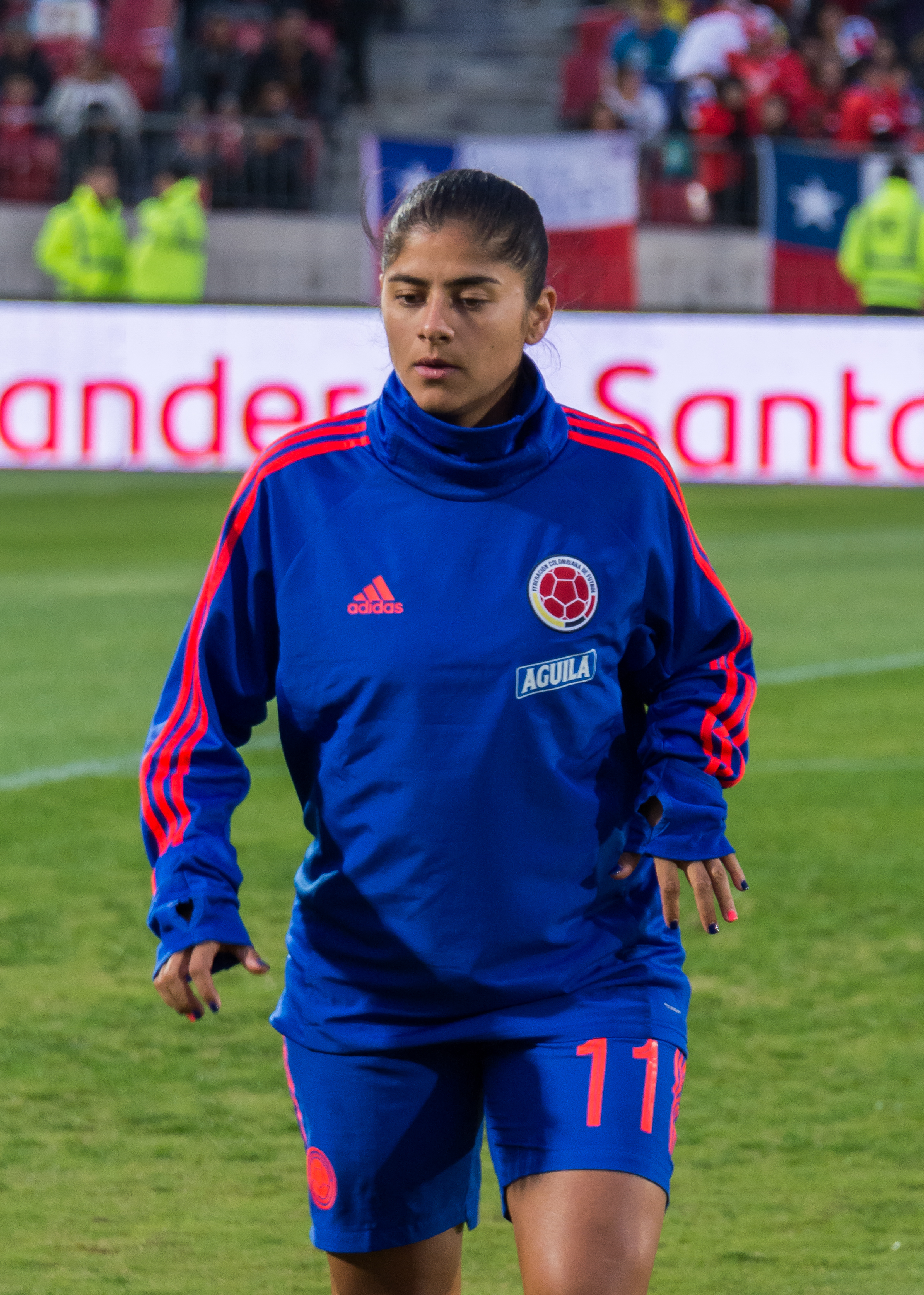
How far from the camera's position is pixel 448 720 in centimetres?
257

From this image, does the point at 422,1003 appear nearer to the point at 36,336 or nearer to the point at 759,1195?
the point at 759,1195

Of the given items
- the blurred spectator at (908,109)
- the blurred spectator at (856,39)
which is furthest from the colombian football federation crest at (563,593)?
the blurred spectator at (856,39)

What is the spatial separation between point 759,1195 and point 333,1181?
70.6 inches

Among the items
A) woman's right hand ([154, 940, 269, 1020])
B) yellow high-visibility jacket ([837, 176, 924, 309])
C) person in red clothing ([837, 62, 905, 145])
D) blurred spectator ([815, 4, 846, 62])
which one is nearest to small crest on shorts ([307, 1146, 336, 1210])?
woman's right hand ([154, 940, 269, 1020])

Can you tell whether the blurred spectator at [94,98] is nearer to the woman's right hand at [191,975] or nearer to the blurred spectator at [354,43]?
the blurred spectator at [354,43]

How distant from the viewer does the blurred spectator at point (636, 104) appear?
65.7 ft

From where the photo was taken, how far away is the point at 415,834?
2.58 meters

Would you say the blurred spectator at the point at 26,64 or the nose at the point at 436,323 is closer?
the nose at the point at 436,323

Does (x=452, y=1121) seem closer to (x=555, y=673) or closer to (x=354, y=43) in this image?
(x=555, y=673)

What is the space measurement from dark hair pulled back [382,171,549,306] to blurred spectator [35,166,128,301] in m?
15.7

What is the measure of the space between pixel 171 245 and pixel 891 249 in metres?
5.92

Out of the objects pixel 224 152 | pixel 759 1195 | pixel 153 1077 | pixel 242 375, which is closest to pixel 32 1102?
pixel 153 1077

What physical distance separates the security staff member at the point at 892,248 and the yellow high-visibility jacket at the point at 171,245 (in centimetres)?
541

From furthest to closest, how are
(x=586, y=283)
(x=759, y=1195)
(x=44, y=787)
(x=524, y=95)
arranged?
(x=524, y=95), (x=586, y=283), (x=44, y=787), (x=759, y=1195)
